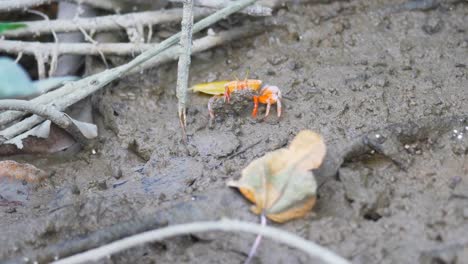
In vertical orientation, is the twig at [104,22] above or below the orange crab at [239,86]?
above

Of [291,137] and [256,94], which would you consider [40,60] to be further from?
[291,137]

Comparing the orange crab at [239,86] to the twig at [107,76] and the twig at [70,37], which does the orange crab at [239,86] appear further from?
the twig at [70,37]

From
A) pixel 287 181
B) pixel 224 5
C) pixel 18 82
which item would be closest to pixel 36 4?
pixel 18 82

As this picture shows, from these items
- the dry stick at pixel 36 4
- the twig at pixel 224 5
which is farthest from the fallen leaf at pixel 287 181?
the dry stick at pixel 36 4

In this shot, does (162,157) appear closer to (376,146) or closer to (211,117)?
(211,117)

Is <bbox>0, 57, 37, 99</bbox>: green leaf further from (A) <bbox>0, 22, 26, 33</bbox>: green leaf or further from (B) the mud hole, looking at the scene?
(B) the mud hole
